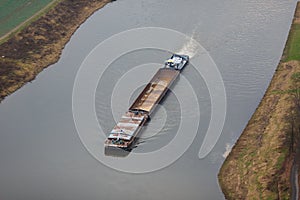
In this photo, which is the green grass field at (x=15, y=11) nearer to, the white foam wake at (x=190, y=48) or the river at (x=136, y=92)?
the river at (x=136, y=92)

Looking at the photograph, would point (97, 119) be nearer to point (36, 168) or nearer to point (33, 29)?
point (36, 168)

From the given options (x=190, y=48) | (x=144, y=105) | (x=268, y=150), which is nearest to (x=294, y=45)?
(x=190, y=48)

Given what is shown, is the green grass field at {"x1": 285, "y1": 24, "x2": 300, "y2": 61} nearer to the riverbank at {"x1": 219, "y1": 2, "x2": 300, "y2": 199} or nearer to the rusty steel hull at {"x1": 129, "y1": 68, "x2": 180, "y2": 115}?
the riverbank at {"x1": 219, "y1": 2, "x2": 300, "y2": 199}

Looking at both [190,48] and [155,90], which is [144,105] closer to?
[155,90]

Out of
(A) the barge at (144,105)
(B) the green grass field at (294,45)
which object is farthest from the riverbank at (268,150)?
(A) the barge at (144,105)

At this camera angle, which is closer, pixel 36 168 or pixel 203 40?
pixel 36 168

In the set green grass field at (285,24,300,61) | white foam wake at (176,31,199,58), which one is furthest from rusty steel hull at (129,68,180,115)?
green grass field at (285,24,300,61)

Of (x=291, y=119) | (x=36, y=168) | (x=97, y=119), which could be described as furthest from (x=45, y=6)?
(x=291, y=119)
